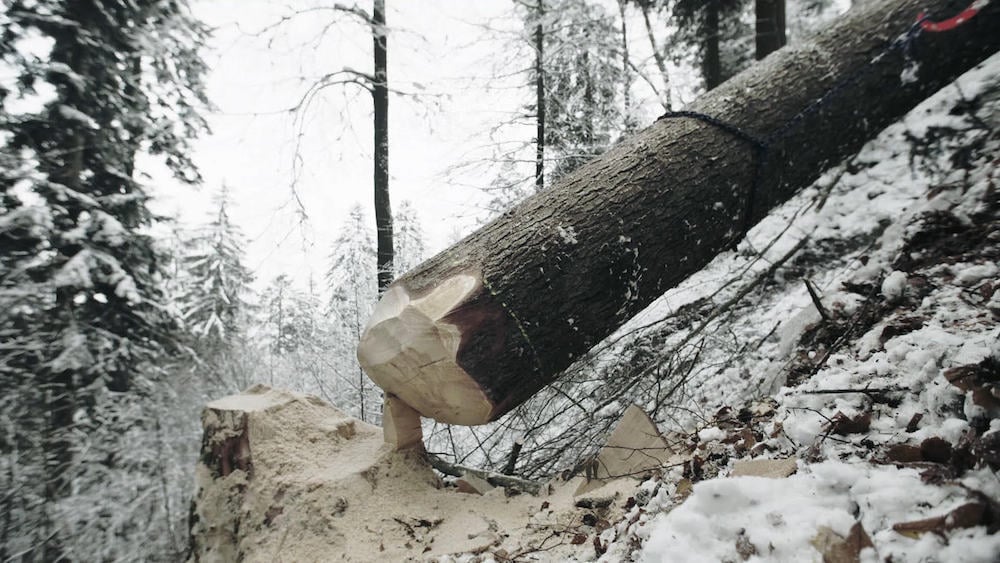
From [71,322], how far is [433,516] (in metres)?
3.93

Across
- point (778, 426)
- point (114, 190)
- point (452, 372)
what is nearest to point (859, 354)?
point (778, 426)

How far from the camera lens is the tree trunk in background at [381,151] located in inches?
223

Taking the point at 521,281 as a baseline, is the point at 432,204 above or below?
above

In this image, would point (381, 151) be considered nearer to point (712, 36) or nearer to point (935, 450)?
point (712, 36)

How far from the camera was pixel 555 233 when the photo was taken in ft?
6.93

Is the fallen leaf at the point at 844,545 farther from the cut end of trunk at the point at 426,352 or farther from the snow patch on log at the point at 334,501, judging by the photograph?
the cut end of trunk at the point at 426,352

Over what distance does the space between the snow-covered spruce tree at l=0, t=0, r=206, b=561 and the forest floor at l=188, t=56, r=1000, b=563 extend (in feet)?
5.31

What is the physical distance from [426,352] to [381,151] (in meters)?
4.61

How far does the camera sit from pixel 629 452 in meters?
2.10

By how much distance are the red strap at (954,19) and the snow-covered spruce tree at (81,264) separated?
6.46 m

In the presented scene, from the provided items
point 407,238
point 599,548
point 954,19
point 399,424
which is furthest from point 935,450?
point 407,238

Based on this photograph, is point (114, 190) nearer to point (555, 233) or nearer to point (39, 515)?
point (39, 515)

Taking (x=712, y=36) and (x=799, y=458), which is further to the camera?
(x=712, y=36)

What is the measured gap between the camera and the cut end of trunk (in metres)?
1.91
